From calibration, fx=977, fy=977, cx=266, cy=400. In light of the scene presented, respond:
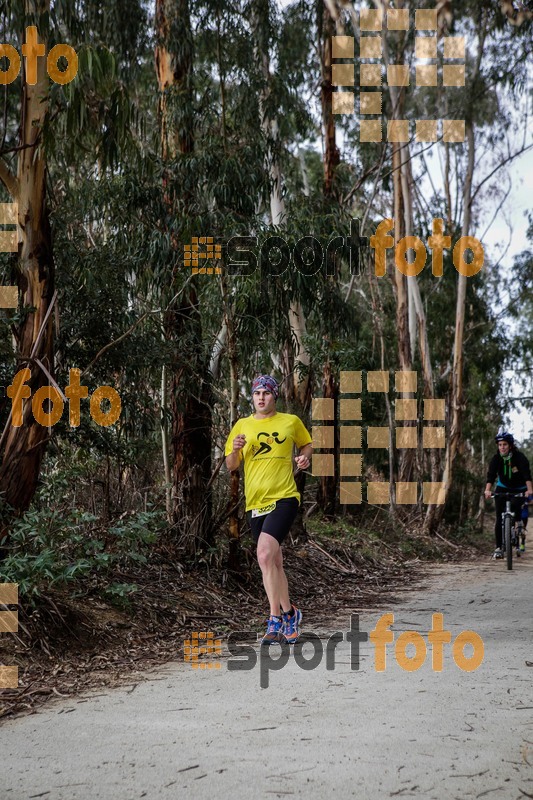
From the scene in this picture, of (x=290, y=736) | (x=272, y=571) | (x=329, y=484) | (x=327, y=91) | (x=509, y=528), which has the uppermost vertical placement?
(x=327, y=91)

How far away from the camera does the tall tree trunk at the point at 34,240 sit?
7.80 m

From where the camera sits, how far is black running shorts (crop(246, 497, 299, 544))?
7129 millimetres

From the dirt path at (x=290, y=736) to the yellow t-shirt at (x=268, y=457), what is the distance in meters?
1.22

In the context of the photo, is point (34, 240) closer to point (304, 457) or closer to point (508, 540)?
point (304, 457)

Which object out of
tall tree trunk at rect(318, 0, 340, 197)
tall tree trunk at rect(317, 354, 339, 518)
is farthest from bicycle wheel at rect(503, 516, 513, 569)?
tall tree trunk at rect(318, 0, 340, 197)

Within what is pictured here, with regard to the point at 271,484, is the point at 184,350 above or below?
above

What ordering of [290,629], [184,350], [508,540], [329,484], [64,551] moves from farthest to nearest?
[329,484] → [508,540] → [184,350] → [64,551] → [290,629]

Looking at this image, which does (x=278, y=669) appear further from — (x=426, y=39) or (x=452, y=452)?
(x=426, y=39)

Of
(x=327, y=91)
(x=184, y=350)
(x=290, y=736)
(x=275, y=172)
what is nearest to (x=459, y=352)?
(x=327, y=91)

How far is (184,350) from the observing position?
33.8ft

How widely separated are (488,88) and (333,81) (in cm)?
522

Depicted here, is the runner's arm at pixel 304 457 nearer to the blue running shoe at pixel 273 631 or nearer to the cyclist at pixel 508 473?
the blue running shoe at pixel 273 631

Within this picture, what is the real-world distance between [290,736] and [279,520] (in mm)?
2681

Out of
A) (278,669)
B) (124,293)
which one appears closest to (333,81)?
(124,293)
